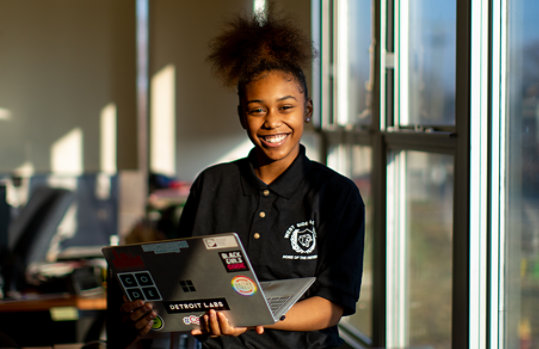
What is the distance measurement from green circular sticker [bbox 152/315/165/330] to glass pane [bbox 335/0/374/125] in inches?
61.7

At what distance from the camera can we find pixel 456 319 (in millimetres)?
1889

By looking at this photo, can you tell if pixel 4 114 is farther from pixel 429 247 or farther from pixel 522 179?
pixel 522 179

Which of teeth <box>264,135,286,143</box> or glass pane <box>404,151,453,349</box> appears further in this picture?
glass pane <box>404,151,453,349</box>

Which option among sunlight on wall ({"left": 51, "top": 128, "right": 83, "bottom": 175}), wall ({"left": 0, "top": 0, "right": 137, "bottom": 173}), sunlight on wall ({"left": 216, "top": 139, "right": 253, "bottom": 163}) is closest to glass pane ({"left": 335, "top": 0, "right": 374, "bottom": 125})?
sunlight on wall ({"left": 216, "top": 139, "right": 253, "bottom": 163})

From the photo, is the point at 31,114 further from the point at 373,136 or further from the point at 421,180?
the point at 421,180

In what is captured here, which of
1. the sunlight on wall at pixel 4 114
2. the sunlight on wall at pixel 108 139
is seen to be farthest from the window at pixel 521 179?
the sunlight on wall at pixel 4 114

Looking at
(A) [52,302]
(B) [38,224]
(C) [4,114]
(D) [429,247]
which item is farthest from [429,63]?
(C) [4,114]

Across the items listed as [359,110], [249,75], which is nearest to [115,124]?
[359,110]

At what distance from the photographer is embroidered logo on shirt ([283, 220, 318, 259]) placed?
1593 mm

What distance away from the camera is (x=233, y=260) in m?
1.35

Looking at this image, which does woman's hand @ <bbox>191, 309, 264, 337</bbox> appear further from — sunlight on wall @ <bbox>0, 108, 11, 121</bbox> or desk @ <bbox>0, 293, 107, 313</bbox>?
sunlight on wall @ <bbox>0, 108, 11, 121</bbox>

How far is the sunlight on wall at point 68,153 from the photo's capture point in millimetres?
4801

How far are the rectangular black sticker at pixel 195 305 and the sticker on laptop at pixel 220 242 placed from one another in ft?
0.44

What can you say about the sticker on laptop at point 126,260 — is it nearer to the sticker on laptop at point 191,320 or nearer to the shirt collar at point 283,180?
the sticker on laptop at point 191,320
